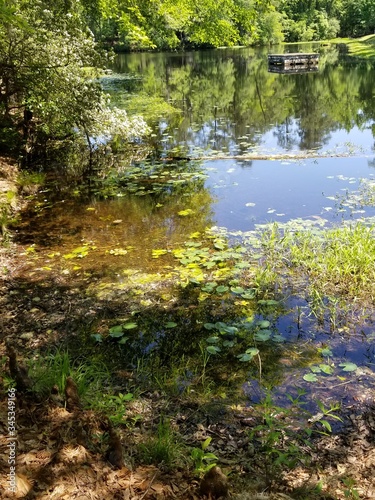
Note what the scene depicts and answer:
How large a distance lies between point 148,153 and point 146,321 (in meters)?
8.76

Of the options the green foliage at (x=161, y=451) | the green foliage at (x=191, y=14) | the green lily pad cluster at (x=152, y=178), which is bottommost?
the green foliage at (x=161, y=451)

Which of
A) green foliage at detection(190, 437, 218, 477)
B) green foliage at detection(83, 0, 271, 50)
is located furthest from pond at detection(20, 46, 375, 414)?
green foliage at detection(83, 0, 271, 50)

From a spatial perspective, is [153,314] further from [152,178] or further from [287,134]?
[287,134]

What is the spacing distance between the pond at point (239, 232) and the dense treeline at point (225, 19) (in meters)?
3.40

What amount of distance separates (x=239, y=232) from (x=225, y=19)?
44.1ft

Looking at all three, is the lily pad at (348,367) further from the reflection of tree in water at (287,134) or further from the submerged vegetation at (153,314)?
the reflection of tree in water at (287,134)

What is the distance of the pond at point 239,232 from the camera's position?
4352mm

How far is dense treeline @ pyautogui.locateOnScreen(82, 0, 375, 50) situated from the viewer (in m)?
12.6

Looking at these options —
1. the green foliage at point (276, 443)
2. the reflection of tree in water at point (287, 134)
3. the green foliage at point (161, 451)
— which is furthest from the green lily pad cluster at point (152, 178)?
the green foliage at point (161, 451)

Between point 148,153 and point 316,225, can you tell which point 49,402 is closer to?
point 316,225

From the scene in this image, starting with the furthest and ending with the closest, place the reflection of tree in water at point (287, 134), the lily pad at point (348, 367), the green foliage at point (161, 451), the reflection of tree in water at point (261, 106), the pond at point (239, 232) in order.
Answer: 1. the reflection of tree in water at point (261, 106)
2. the reflection of tree in water at point (287, 134)
3. the pond at point (239, 232)
4. the lily pad at point (348, 367)
5. the green foliage at point (161, 451)

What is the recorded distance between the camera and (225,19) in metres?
17.2

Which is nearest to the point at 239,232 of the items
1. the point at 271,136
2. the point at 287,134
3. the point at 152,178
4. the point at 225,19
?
the point at 152,178

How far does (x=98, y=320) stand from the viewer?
189 inches
